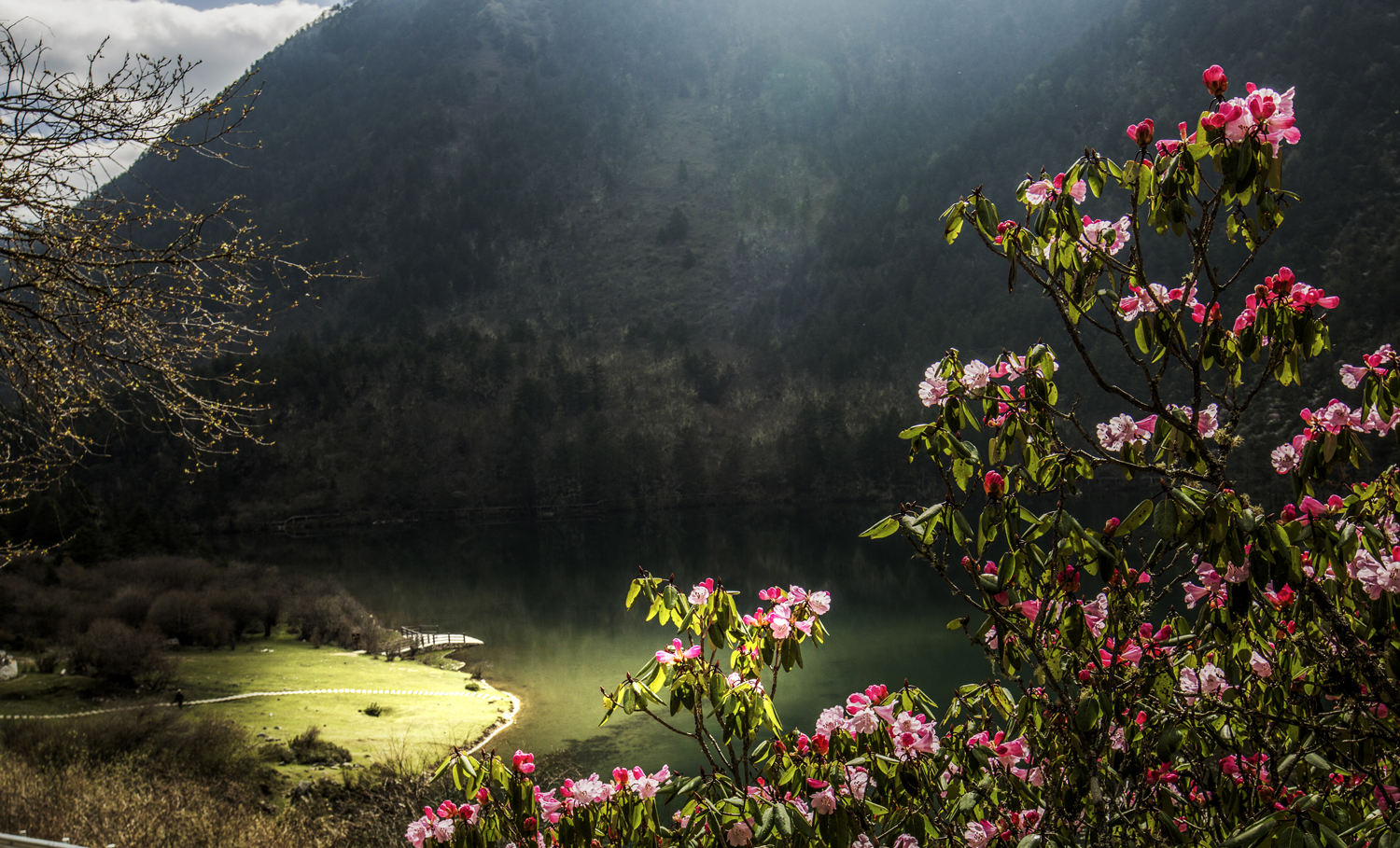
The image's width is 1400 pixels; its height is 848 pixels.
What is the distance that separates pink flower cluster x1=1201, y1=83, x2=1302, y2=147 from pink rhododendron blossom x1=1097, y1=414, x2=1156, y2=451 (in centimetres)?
70

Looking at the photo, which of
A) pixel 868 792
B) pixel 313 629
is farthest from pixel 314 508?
pixel 868 792

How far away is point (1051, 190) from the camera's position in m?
1.68

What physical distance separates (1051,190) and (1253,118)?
1.13 ft

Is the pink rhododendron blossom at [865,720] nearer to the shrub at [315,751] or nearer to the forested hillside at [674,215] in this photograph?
the shrub at [315,751]

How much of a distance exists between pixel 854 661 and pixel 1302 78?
81.5 meters

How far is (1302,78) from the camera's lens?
7394cm

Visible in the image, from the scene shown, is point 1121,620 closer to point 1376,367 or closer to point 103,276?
point 1376,367

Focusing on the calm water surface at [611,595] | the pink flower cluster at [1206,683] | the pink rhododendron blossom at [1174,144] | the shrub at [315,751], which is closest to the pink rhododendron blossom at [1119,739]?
the pink flower cluster at [1206,683]

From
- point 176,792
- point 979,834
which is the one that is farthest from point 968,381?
point 176,792

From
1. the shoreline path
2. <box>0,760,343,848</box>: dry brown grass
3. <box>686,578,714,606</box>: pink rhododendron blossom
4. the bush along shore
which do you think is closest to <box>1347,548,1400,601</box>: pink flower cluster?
<box>686,578,714,606</box>: pink rhododendron blossom

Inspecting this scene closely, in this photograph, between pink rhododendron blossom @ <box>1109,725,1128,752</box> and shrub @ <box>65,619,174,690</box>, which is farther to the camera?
shrub @ <box>65,619,174,690</box>

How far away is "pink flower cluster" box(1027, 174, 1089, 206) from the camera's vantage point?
1.66 meters

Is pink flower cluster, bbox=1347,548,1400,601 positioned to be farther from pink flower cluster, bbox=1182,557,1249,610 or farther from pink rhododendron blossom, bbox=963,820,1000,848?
pink rhododendron blossom, bbox=963,820,1000,848

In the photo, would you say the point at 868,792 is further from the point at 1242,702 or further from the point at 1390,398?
the point at 1390,398
